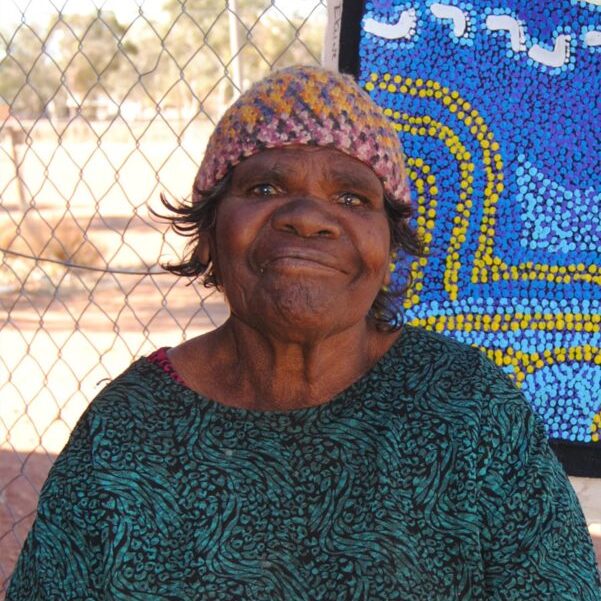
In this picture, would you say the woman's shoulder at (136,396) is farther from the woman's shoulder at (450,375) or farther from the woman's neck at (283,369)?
the woman's shoulder at (450,375)

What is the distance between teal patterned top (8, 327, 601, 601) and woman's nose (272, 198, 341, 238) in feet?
1.01

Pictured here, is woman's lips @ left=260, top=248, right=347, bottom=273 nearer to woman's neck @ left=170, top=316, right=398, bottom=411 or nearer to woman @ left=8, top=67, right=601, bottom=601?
woman @ left=8, top=67, right=601, bottom=601

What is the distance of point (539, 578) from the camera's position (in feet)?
4.75

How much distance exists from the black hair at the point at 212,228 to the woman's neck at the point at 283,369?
88mm

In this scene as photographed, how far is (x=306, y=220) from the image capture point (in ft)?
4.92

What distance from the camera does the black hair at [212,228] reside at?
1.67 meters

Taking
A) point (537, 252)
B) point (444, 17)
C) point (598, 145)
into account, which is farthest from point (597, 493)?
point (444, 17)

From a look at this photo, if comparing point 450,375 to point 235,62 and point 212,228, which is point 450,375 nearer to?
point 212,228

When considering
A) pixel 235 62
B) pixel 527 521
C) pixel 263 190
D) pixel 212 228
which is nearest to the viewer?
pixel 527 521

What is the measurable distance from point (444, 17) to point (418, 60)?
4.7 inches

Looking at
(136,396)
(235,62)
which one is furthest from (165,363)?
(235,62)

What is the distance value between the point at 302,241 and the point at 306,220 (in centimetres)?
4

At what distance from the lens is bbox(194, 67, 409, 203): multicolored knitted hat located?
5.09 feet

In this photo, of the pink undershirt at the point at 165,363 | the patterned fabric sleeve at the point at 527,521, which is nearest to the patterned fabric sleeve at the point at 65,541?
the pink undershirt at the point at 165,363
